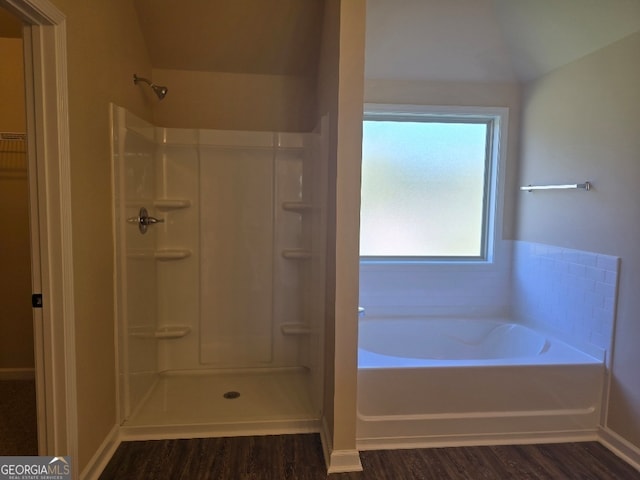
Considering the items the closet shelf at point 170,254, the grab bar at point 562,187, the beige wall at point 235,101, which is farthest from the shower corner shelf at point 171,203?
the grab bar at point 562,187

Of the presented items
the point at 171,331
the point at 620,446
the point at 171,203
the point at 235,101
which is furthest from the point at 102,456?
the point at 620,446

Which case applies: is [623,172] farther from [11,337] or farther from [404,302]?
[11,337]

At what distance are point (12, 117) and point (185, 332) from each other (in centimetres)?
178

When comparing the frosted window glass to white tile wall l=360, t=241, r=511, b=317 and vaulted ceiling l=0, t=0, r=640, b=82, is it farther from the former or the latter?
vaulted ceiling l=0, t=0, r=640, b=82

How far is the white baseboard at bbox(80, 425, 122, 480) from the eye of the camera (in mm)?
1731

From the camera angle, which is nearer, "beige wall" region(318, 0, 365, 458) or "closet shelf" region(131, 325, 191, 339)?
"beige wall" region(318, 0, 365, 458)

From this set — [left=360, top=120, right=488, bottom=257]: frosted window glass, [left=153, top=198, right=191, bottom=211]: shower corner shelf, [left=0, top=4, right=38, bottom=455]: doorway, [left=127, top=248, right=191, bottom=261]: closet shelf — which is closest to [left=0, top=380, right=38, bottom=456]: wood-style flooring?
[left=0, top=4, right=38, bottom=455]: doorway

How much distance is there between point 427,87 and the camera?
288 cm

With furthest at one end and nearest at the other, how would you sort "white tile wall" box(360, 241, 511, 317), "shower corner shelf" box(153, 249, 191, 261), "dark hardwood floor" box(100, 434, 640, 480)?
"white tile wall" box(360, 241, 511, 317)
"shower corner shelf" box(153, 249, 191, 261)
"dark hardwood floor" box(100, 434, 640, 480)

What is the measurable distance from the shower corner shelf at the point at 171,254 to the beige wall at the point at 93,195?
2.36 feet

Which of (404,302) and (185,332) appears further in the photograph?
(404,302)

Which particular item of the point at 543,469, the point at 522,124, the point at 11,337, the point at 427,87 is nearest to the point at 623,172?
the point at 522,124

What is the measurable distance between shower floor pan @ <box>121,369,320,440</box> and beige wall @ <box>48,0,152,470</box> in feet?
0.88

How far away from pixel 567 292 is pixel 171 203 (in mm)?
2566
